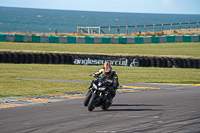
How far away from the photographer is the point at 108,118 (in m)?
9.27

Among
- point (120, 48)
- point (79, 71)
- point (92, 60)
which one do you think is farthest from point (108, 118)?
point (120, 48)

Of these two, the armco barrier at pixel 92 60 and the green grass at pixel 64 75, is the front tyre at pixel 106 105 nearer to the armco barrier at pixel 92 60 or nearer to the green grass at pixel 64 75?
the green grass at pixel 64 75

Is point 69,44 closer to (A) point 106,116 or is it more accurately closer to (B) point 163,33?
(B) point 163,33

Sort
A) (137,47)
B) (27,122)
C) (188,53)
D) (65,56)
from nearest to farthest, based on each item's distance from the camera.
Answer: (27,122)
(65,56)
(188,53)
(137,47)

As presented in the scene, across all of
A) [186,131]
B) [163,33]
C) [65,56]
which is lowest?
[186,131]

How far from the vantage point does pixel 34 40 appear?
39.9 metres

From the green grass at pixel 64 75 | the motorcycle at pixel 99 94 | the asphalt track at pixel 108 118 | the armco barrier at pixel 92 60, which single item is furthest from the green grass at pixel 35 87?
the armco barrier at pixel 92 60

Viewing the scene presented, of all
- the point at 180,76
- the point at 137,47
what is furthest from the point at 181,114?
the point at 137,47

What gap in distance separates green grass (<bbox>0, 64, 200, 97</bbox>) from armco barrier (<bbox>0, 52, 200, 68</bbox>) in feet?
2.25

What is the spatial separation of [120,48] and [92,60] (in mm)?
9481

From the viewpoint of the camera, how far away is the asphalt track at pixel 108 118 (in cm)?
776

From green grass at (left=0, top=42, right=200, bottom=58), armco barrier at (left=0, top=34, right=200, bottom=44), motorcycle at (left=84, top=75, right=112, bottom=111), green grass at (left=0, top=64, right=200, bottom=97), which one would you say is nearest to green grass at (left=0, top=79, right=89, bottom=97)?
green grass at (left=0, top=64, right=200, bottom=97)

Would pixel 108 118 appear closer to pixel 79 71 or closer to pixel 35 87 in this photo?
pixel 35 87

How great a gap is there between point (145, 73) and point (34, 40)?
1849cm
